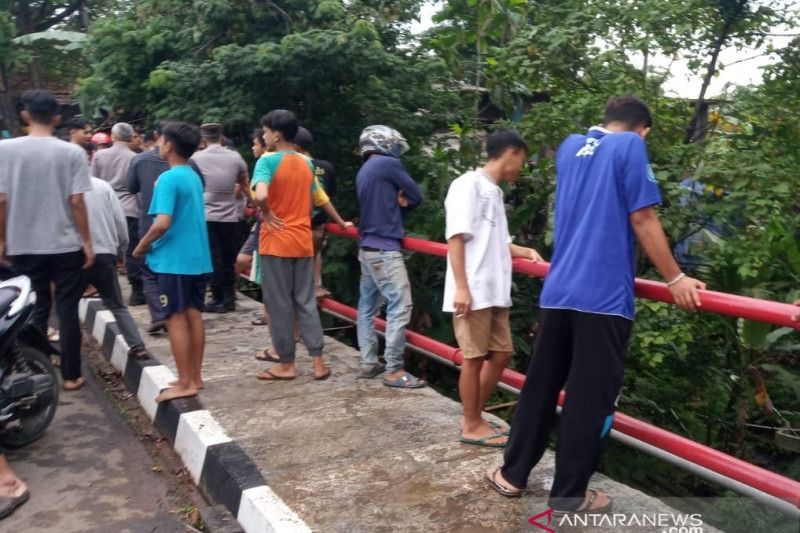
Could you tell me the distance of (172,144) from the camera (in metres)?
4.42

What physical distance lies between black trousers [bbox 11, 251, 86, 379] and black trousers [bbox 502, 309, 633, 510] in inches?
124

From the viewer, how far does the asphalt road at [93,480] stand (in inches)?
138

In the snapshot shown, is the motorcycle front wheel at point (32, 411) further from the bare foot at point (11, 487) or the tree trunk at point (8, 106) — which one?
the tree trunk at point (8, 106)

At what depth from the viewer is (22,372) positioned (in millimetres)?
4082

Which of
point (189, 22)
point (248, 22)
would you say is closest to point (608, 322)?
point (248, 22)

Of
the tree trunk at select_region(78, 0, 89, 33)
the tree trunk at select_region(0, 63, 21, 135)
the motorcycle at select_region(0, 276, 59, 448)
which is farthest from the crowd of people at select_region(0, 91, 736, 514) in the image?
the tree trunk at select_region(78, 0, 89, 33)

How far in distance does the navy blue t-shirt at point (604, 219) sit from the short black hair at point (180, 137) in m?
2.49

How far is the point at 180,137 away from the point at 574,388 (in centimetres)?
281

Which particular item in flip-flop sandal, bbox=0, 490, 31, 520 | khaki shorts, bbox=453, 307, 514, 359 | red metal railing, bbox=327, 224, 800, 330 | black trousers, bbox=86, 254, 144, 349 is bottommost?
flip-flop sandal, bbox=0, 490, 31, 520

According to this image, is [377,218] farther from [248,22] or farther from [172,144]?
[248,22]

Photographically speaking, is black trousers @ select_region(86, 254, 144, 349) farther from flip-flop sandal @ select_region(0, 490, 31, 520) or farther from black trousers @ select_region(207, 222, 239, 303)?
flip-flop sandal @ select_region(0, 490, 31, 520)

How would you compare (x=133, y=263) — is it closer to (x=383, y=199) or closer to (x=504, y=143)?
(x=383, y=199)

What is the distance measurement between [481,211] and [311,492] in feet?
5.10

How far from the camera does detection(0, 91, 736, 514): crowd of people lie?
111 inches
